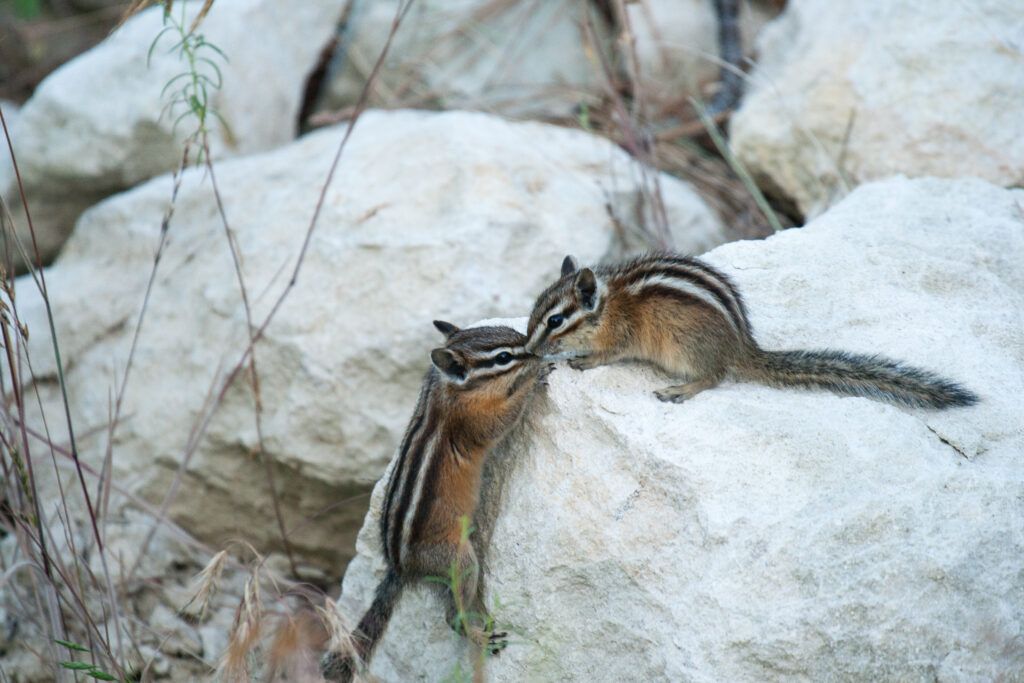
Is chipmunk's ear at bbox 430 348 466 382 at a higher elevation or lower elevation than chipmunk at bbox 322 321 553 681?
higher

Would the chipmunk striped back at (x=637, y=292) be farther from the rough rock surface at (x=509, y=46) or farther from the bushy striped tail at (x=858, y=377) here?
the rough rock surface at (x=509, y=46)

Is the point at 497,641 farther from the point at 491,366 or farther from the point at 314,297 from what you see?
the point at 314,297

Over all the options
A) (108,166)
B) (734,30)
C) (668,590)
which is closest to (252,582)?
(668,590)

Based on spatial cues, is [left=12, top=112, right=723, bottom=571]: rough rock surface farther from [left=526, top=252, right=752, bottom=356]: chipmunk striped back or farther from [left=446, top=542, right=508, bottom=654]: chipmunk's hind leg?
[left=446, top=542, right=508, bottom=654]: chipmunk's hind leg

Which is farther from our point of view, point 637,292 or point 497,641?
point 637,292

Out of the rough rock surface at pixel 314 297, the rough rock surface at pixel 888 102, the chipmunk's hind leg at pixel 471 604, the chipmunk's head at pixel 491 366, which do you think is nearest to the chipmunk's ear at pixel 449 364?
the chipmunk's head at pixel 491 366

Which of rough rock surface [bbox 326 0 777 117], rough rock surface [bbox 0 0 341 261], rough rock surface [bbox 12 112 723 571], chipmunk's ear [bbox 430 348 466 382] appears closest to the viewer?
chipmunk's ear [bbox 430 348 466 382]

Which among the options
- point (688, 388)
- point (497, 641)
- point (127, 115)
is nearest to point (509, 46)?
point (127, 115)

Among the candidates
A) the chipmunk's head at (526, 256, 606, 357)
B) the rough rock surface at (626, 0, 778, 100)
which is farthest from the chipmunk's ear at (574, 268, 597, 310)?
the rough rock surface at (626, 0, 778, 100)
